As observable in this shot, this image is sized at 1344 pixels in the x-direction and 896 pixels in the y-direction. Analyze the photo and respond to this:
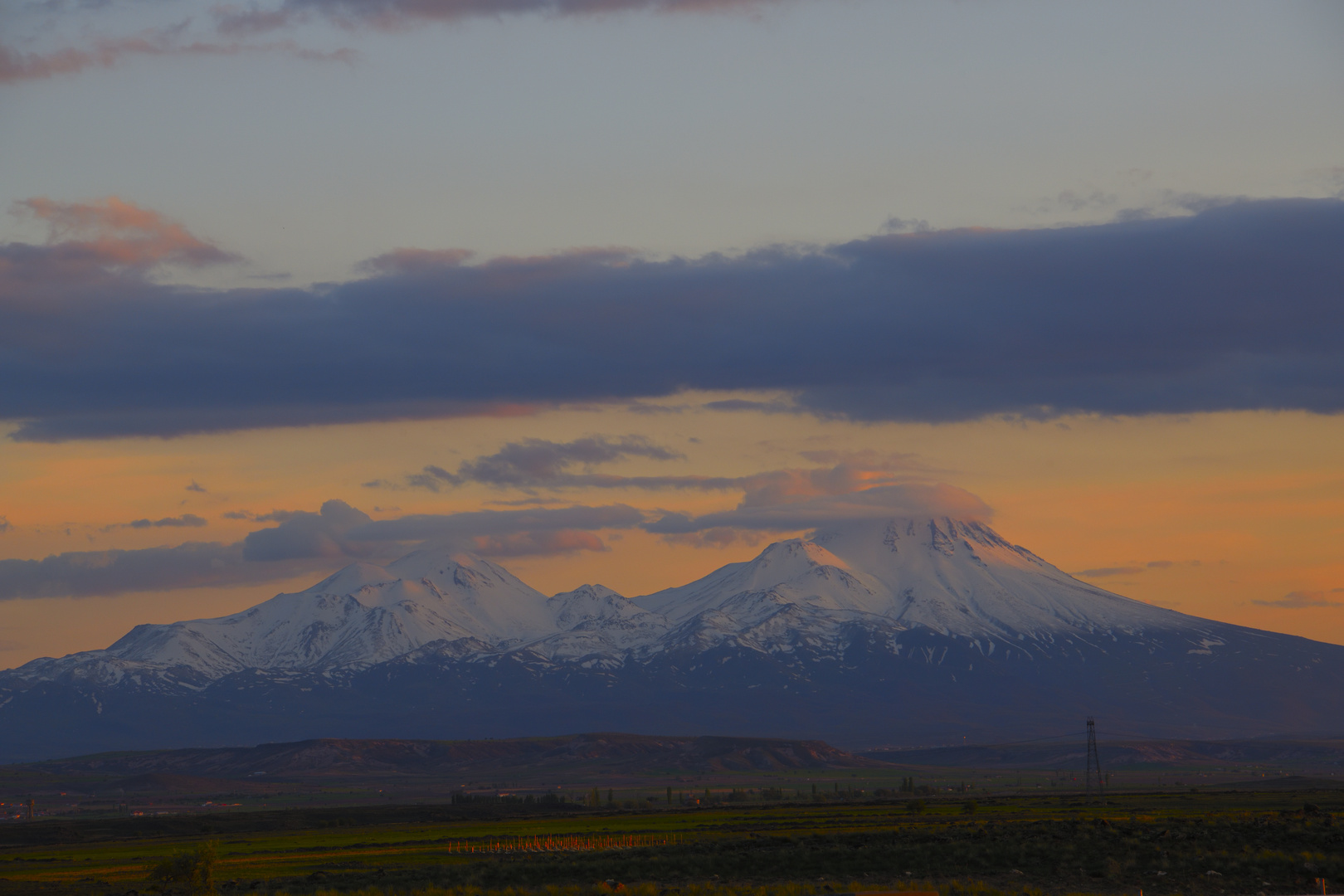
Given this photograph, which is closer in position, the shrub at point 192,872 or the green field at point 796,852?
the green field at point 796,852

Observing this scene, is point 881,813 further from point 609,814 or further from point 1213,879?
point 1213,879

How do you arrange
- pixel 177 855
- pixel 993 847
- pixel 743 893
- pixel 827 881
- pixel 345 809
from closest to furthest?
pixel 743 893
pixel 827 881
pixel 993 847
pixel 177 855
pixel 345 809

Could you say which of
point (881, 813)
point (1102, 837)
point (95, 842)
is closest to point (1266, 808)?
point (881, 813)

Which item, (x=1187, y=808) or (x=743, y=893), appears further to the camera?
(x=1187, y=808)

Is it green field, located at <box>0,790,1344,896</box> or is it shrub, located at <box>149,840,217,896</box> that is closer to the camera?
green field, located at <box>0,790,1344,896</box>

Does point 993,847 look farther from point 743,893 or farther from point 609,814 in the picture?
point 609,814

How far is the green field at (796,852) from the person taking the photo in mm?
65750

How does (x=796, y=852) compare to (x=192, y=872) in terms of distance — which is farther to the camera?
(x=796, y=852)

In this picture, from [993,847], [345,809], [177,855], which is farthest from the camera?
[345,809]

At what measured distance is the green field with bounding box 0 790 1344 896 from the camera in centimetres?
→ 6575

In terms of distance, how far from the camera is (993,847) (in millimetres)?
73812

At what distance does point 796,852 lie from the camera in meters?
77.2

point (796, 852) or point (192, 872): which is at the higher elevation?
point (192, 872)

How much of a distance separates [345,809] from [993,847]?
106 metres
